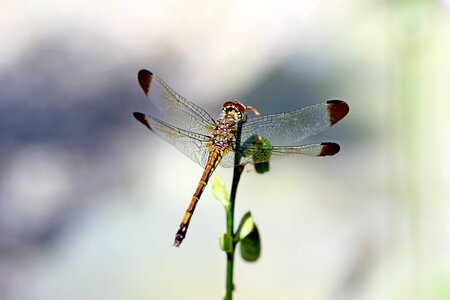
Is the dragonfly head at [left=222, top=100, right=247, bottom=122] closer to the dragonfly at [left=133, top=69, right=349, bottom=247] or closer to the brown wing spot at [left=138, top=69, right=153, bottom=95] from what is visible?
the dragonfly at [left=133, top=69, right=349, bottom=247]

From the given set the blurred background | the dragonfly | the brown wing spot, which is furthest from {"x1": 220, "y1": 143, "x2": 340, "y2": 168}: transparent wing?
the blurred background

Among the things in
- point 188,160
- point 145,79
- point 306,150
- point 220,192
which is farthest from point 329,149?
point 188,160

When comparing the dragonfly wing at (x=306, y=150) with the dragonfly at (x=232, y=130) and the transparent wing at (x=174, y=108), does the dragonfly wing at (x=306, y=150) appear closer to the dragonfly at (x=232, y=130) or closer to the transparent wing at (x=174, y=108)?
the dragonfly at (x=232, y=130)

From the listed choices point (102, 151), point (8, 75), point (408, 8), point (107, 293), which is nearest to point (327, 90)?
point (102, 151)

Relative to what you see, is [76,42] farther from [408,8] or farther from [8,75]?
[408,8]

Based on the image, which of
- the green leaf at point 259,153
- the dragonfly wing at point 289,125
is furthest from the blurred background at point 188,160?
the green leaf at point 259,153

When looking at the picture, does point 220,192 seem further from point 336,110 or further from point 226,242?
point 336,110
